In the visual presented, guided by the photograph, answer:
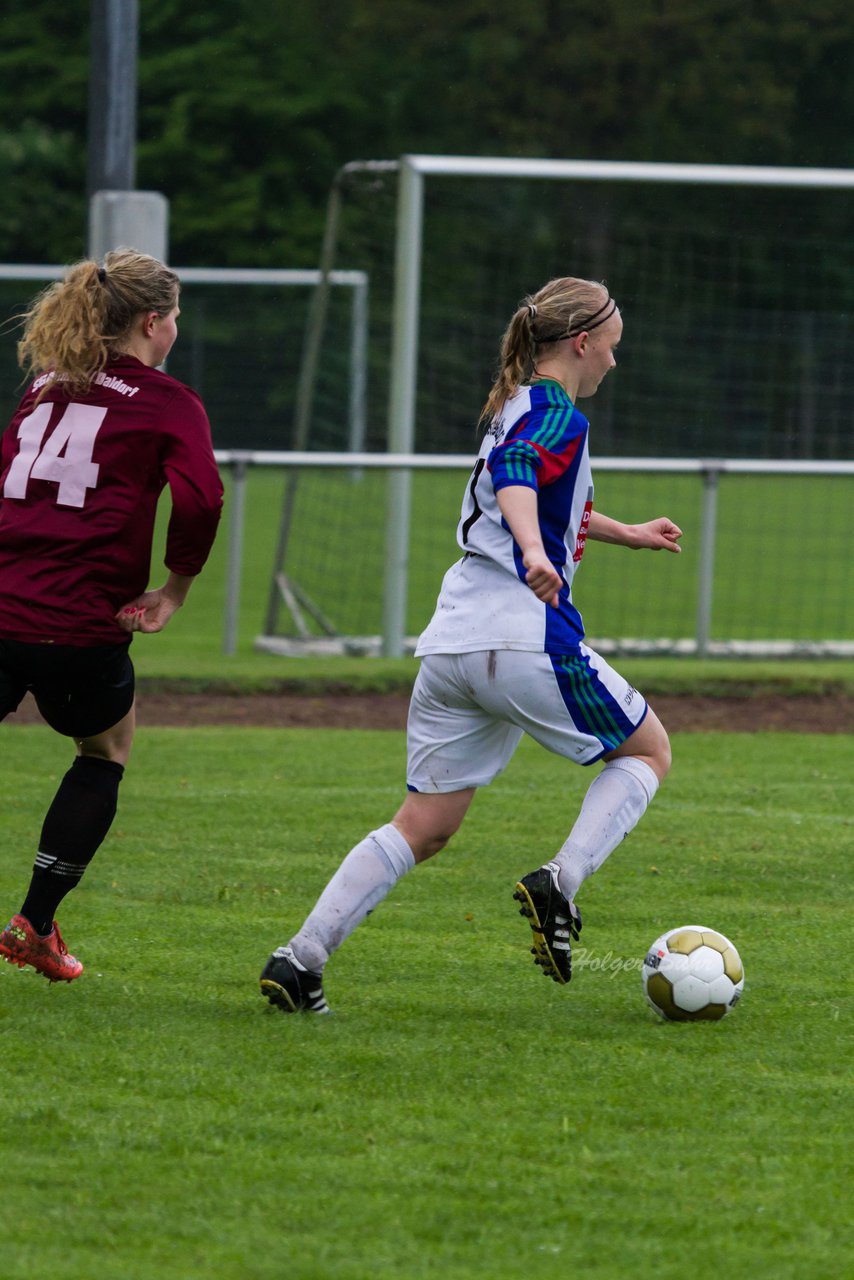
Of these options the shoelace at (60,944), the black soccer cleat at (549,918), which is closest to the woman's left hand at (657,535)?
the black soccer cleat at (549,918)

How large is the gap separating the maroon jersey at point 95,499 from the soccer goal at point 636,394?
5.45m

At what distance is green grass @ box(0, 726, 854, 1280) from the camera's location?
3.11m

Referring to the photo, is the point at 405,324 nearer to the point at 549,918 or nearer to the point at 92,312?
the point at 92,312

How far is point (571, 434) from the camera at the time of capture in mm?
4230

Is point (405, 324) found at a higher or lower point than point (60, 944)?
higher

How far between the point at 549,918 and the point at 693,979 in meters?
0.39

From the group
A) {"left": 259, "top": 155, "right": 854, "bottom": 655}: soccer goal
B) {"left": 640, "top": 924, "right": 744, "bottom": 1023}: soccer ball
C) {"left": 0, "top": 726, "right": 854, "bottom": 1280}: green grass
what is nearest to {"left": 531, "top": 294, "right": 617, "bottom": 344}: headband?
{"left": 640, "top": 924, "right": 744, "bottom": 1023}: soccer ball

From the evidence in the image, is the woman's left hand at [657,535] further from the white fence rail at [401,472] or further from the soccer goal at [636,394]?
the white fence rail at [401,472]

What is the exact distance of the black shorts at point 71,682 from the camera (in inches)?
170

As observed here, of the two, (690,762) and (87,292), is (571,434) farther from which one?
(690,762)

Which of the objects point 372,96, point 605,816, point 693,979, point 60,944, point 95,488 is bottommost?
point 60,944

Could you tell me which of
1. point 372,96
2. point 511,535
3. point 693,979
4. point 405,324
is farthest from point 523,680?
point 372,96

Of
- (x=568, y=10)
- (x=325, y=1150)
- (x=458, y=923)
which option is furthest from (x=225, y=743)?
(x=568, y=10)

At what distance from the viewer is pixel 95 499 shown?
4.31 meters
